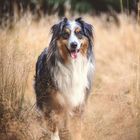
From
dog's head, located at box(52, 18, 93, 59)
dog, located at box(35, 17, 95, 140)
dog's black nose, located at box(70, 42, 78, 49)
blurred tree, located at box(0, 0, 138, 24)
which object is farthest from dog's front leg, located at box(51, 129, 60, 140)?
blurred tree, located at box(0, 0, 138, 24)

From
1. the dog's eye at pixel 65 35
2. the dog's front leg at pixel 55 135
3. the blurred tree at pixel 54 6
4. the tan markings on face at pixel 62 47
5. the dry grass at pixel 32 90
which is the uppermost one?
the blurred tree at pixel 54 6

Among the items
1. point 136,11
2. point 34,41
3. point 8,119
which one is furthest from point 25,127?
point 136,11

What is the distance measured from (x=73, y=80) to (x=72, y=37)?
16.1 inches

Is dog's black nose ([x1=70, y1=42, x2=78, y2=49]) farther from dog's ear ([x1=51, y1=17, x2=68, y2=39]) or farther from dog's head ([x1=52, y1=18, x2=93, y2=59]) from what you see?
dog's ear ([x1=51, y1=17, x2=68, y2=39])

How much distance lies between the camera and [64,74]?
6.56 m

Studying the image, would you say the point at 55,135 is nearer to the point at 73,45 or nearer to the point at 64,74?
the point at 64,74

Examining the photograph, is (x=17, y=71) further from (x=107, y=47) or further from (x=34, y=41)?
(x=107, y=47)

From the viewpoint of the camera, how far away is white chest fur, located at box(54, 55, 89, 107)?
6512 millimetres

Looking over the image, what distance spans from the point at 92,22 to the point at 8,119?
94 cm

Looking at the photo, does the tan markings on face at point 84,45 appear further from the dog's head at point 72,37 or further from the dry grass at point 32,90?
the dry grass at point 32,90

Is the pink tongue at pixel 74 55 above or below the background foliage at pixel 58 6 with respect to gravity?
below

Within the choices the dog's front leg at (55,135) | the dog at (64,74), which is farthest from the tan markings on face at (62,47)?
the dog's front leg at (55,135)

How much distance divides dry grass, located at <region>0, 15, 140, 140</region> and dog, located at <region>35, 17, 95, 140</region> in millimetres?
78

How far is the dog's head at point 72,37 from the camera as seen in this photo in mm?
6336
